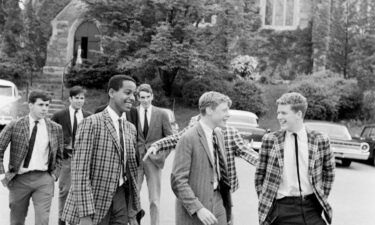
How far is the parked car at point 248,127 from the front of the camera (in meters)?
17.9

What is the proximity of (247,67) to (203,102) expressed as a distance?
87.7ft

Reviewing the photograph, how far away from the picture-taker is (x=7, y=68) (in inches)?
1217

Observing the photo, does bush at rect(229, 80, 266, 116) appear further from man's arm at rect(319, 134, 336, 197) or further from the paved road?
man's arm at rect(319, 134, 336, 197)

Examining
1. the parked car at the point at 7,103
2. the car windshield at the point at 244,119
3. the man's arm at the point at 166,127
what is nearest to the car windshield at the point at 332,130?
the car windshield at the point at 244,119

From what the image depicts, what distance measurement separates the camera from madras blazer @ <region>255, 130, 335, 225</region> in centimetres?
471

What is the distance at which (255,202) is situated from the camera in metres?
10.2

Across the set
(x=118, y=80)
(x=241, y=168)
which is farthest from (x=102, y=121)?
(x=241, y=168)

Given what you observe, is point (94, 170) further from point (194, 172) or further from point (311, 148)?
point (311, 148)

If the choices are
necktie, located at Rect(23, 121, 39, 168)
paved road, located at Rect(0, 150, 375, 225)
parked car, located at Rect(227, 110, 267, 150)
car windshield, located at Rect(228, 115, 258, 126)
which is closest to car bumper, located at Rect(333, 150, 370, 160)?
paved road, located at Rect(0, 150, 375, 225)

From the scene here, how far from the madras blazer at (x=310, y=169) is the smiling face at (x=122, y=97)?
1309 mm

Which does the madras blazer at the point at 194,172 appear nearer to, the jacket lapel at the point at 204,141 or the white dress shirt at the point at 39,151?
the jacket lapel at the point at 204,141

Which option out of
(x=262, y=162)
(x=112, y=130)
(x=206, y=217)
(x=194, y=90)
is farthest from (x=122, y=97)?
(x=194, y=90)

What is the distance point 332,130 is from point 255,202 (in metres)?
9.94

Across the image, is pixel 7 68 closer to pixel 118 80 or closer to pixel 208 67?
pixel 208 67
